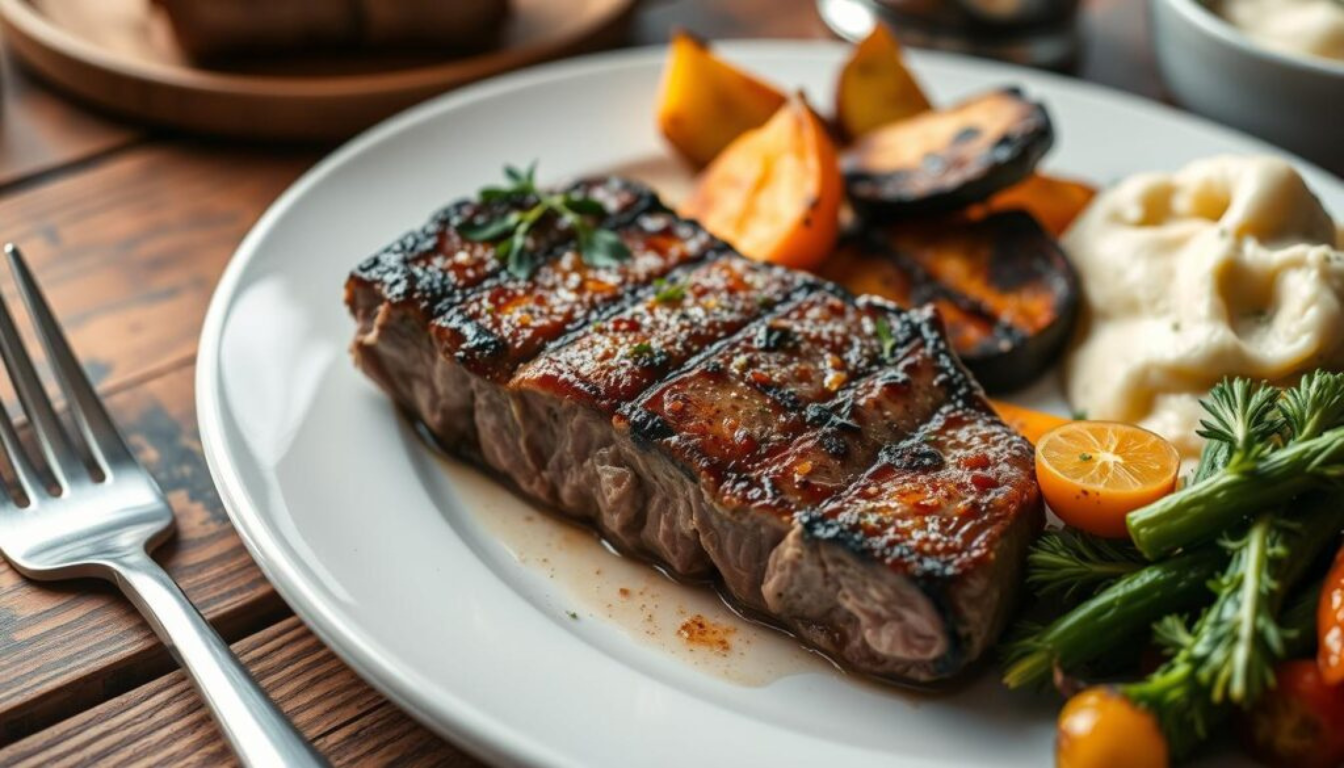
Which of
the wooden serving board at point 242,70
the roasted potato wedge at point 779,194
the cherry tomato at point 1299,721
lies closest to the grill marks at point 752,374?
the roasted potato wedge at point 779,194

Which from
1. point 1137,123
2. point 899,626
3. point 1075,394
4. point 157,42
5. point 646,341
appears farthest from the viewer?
point 157,42

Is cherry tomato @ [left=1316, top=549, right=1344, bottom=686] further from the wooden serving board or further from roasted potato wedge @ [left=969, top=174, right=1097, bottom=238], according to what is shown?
the wooden serving board

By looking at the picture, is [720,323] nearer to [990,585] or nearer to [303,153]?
[990,585]

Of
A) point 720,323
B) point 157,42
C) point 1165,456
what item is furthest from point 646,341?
point 157,42

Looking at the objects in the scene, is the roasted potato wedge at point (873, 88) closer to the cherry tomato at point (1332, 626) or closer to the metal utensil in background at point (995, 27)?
the metal utensil in background at point (995, 27)

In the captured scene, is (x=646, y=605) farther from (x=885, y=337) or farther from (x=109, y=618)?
(x=109, y=618)
